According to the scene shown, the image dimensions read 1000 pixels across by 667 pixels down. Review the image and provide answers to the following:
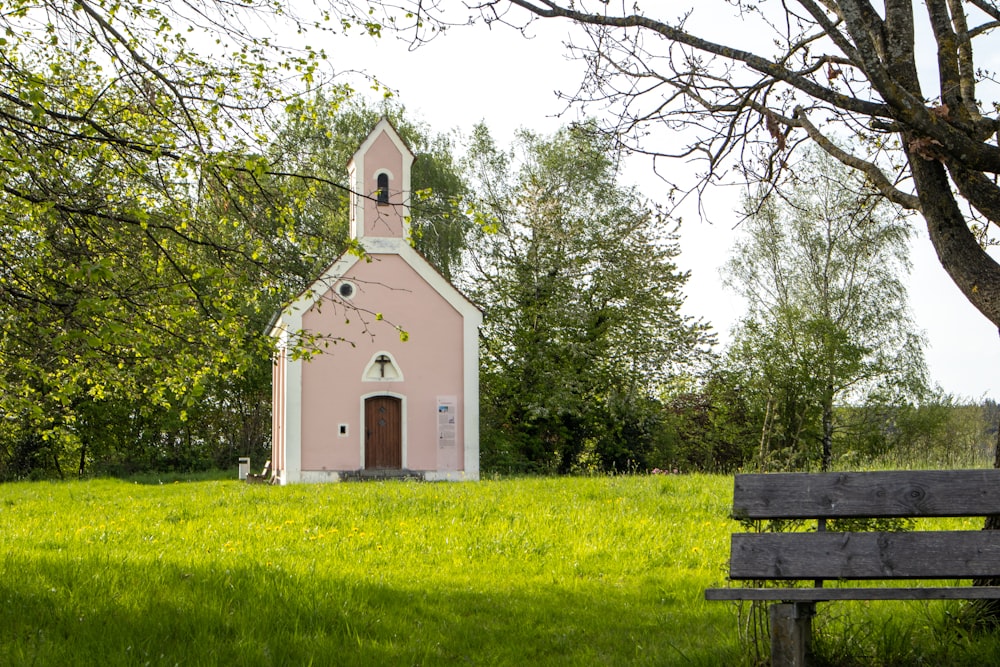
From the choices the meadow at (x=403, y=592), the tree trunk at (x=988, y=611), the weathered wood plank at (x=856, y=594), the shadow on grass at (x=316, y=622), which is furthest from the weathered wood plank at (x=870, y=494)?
the tree trunk at (x=988, y=611)

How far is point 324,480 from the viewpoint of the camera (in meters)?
23.2

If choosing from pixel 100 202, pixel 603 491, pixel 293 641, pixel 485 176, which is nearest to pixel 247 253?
pixel 100 202

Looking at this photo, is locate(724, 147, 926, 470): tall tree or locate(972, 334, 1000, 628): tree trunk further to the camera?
locate(724, 147, 926, 470): tall tree

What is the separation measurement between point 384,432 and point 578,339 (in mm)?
8283

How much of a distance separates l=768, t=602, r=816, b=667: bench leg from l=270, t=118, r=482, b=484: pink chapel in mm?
19543

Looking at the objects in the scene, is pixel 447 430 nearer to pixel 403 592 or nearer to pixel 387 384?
pixel 387 384

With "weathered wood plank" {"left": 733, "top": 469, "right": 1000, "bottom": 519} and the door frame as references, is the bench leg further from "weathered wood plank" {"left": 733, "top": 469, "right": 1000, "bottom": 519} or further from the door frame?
the door frame

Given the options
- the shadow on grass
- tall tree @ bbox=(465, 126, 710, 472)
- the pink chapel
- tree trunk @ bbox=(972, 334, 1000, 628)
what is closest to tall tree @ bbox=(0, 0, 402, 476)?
the shadow on grass

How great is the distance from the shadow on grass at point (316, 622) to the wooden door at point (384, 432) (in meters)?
16.4

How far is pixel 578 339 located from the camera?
1180 inches

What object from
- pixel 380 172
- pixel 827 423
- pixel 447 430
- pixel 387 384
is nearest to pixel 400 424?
pixel 387 384

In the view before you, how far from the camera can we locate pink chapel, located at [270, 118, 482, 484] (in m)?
23.5

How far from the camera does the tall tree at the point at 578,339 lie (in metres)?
29.3

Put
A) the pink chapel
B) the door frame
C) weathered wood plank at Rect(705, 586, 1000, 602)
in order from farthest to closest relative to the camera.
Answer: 1. the door frame
2. the pink chapel
3. weathered wood plank at Rect(705, 586, 1000, 602)
